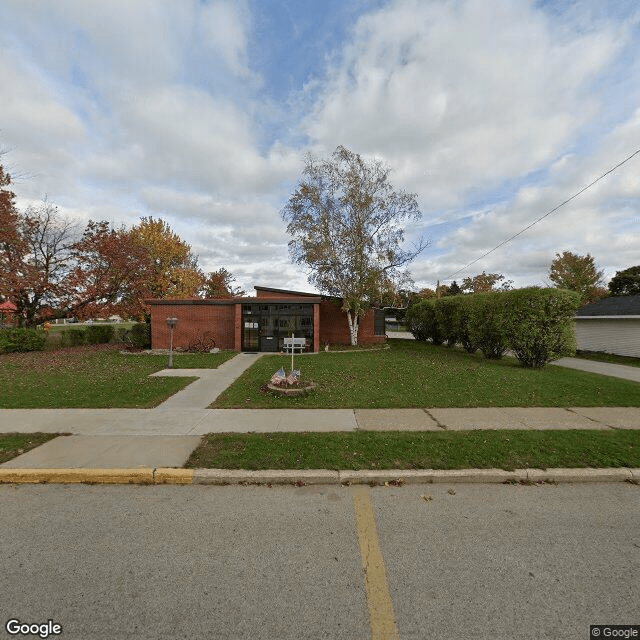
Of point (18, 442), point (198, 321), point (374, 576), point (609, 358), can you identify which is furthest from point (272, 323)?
point (609, 358)

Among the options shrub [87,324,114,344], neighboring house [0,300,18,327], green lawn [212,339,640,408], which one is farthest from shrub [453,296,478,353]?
neighboring house [0,300,18,327]

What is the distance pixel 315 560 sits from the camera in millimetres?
2652

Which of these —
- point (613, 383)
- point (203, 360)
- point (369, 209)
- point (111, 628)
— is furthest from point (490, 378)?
point (369, 209)

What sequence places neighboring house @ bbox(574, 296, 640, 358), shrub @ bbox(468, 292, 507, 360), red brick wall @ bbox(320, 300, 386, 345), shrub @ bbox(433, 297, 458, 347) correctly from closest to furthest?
shrub @ bbox(468, 292, 507, 360), neighboring house @ bbox(574, 296, 640, 358), shrub @ bbox(433, 297, 458, 347), red brick wall @ bbox(320, 300, 386, 345)

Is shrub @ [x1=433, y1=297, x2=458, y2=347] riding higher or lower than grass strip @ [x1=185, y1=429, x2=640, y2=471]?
higher

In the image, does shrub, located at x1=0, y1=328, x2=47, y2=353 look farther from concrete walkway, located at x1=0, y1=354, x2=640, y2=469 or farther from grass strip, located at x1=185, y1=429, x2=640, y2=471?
grass strip, located at x1=185, y1=429, x2=640, y2=471

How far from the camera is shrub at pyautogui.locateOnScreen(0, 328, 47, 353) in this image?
52.1 feet

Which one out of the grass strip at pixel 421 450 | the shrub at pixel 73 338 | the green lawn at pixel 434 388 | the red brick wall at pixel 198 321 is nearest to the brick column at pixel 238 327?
the red brick wall at pixel 198 321

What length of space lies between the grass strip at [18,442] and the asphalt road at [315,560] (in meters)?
0.84

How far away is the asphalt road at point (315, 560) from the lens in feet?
6.91

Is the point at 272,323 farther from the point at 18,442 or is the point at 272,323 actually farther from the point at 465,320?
the point at 18,442

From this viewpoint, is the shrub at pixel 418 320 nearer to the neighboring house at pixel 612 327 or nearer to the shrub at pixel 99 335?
the neighboring house at pixel 612 327

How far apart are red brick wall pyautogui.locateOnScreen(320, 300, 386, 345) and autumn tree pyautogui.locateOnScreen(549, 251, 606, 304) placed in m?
32.3

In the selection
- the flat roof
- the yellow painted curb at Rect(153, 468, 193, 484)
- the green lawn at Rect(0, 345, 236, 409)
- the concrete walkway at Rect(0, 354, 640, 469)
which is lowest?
the yellow painted curb at Rect(153, 468, 193, 484)
